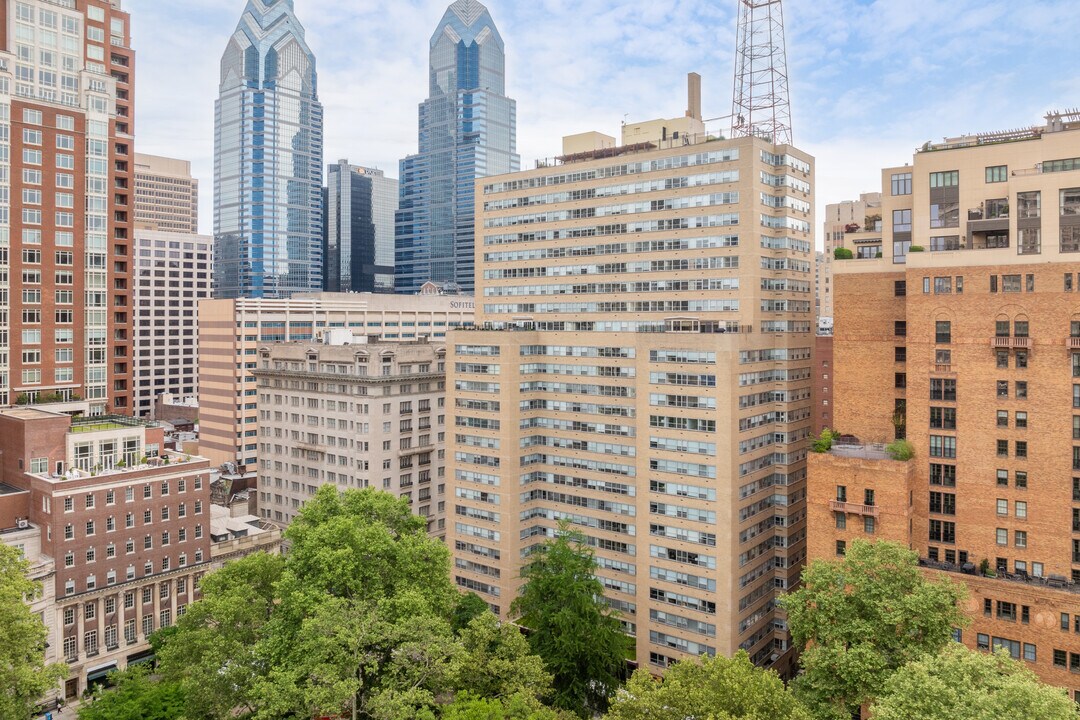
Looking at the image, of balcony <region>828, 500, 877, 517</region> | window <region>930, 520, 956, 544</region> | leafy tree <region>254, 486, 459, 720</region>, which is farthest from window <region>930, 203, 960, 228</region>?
leafy tree <region>254, 486, 459, 720</region>

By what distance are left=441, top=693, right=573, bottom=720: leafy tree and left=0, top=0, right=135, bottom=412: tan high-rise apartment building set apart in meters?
88.0

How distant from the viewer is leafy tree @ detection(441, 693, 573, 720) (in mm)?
50375

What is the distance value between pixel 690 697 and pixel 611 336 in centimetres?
5334

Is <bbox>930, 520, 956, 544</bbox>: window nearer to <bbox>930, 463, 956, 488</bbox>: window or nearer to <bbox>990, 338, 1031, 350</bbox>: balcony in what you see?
<bbox>930, 463, 956, 488</bbox>: window

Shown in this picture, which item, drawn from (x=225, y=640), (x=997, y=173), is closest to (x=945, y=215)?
(x=997, y=173)

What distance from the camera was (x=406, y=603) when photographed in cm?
5978

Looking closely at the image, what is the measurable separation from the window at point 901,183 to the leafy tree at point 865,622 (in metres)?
45.7

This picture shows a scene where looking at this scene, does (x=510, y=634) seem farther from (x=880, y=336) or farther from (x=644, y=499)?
(x=880, y=336)

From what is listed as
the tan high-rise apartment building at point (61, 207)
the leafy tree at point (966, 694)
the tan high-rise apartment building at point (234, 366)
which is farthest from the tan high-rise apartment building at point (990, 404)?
the tan high-rise apartment building at point (234, 366)

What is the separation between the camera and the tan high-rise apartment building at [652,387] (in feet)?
280

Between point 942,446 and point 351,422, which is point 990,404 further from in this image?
point 351,422

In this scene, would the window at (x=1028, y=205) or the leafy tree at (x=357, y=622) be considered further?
the window at (x=1028, y=205)

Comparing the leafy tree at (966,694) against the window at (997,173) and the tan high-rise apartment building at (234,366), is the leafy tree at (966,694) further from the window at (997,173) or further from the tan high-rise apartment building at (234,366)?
the tan high-rise apartment building at (234,366)

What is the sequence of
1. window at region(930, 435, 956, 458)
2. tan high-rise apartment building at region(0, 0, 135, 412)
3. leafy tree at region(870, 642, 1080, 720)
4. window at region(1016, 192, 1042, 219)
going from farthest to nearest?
tan high-rise apartment building at region(0, 0, 135, 412) → window at region(930, 435, 956, 458) → window at region(1016, 192, 1042, 219) → leafy tree at region(870, 642, 1080, 720)
